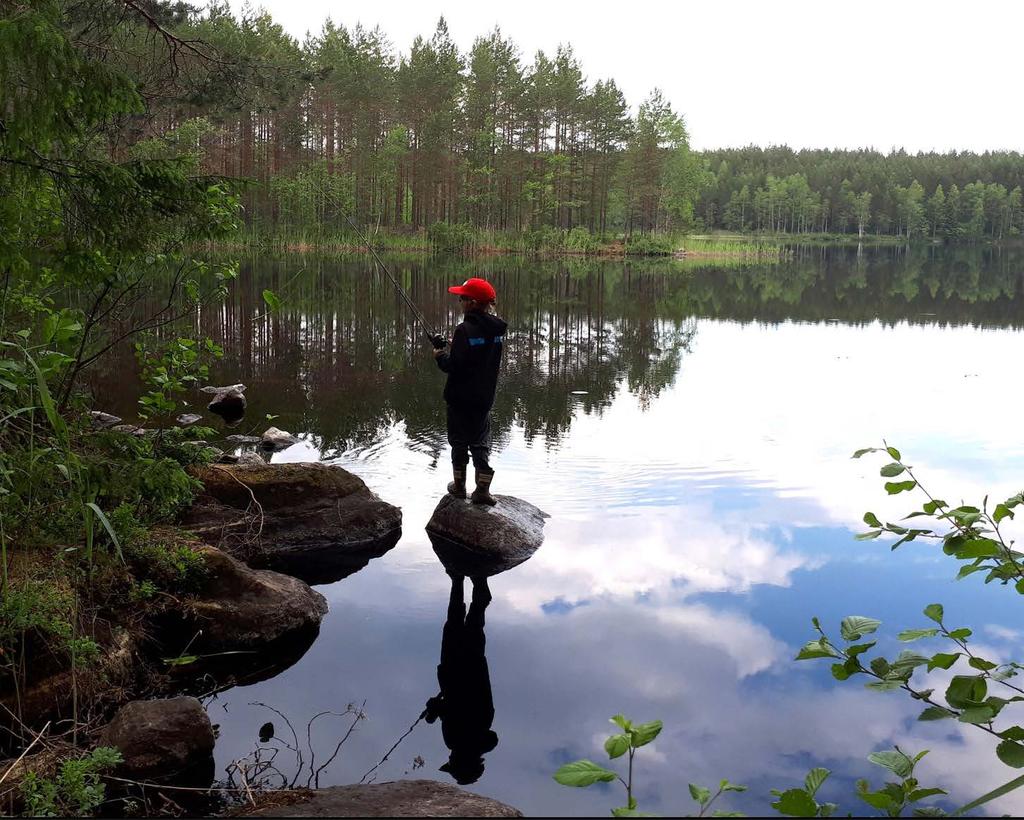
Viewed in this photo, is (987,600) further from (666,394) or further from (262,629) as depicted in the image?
(666,394)

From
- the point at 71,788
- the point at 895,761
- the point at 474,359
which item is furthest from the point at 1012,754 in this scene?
the point at 474,359

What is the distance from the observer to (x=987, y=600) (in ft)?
24.7

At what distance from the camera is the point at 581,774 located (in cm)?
249

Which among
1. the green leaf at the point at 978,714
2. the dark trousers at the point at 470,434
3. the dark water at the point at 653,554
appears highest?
the green leaf at the point at 978,714

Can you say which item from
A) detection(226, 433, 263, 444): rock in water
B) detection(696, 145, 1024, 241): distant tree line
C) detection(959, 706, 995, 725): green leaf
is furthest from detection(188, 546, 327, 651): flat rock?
detection(696, 145, 1024, 241): distant tree line

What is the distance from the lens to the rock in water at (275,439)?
11.5m

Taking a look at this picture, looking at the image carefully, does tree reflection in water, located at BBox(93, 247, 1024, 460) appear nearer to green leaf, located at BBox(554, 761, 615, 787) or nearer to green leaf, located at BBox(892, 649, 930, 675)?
green leaf, located at BBox(892, 649, 930, 675)

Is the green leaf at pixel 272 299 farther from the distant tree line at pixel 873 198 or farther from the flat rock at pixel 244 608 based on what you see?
the distant tree line at pixel 873 198

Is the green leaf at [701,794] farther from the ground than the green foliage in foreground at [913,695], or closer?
closer

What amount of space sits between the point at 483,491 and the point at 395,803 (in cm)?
474

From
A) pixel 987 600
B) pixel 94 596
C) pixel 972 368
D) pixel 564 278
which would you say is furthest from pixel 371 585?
pixel 564 278

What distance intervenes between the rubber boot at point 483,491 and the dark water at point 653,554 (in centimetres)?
73

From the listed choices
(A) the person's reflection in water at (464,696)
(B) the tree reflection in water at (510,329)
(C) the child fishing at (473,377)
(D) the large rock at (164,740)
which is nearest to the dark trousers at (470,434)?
(C) the child fishing at (473,377)

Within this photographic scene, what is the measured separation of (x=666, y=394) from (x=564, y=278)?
27.2 metres
